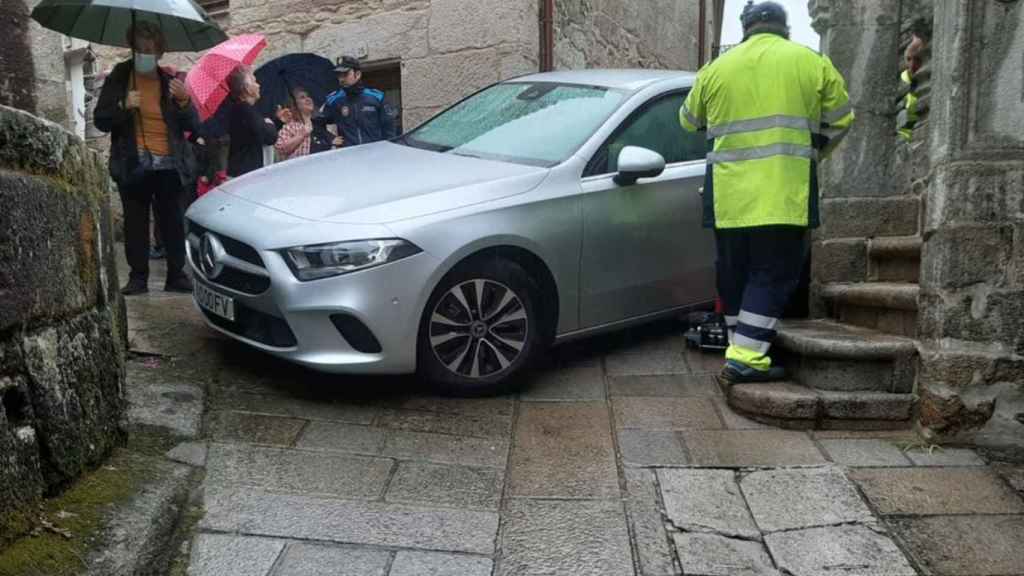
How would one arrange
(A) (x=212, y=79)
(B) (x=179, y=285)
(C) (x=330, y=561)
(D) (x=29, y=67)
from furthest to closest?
(A) (x=212, y=79), (B) (x=179, y=285), (D) (x=29, y=67), (C) (x=330, y=561)

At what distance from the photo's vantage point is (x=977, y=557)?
297cm

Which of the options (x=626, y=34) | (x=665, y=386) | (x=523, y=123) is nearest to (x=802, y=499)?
(x=665, y=386)

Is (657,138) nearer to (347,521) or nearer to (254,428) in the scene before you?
(254,428)

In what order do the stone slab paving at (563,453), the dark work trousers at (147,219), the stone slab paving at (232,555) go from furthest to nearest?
the dark work trousers at (147,219) → the stone slab paving at (563,453) → the stone slab paving at (232,555)

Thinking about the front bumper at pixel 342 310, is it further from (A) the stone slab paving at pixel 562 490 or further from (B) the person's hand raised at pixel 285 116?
(B) the person's hand raised at pixel 285 116

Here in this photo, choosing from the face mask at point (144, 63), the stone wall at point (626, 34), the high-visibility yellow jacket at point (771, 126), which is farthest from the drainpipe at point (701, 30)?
the high-visibility yellow jacket at point (771, 126)

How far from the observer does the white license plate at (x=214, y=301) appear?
14.4 feet

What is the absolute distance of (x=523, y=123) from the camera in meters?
5.29

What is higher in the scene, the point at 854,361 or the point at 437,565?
the point at 854,361

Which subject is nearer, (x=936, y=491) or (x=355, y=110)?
(x=936, y=491)

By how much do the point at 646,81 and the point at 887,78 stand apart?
146 cm

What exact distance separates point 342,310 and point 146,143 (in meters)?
2.60

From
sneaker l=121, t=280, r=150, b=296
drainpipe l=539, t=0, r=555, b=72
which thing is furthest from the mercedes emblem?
drainpipe l=539, t=0, r=555, b=72

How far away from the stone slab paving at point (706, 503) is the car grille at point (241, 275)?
197 centimetres
